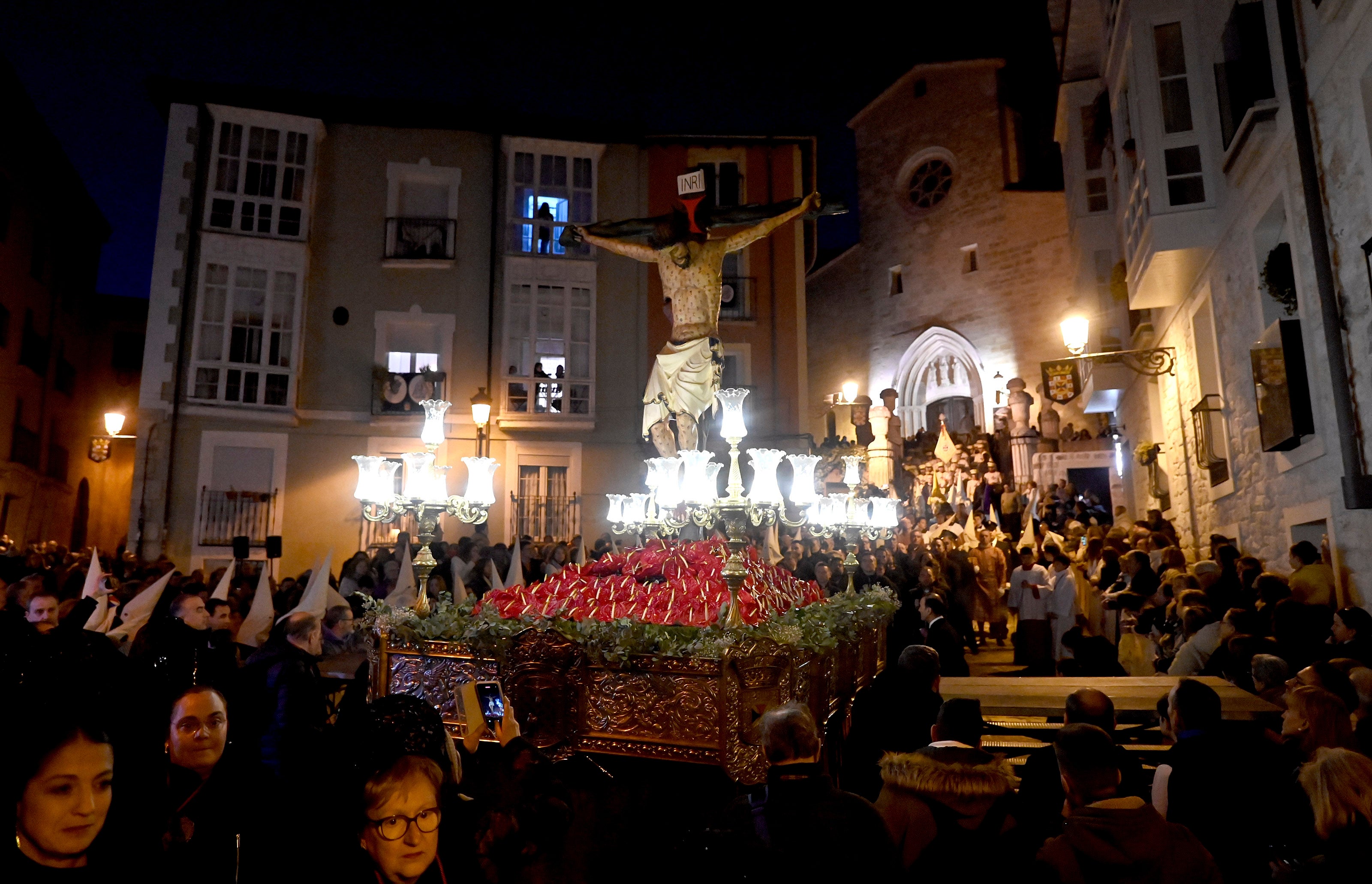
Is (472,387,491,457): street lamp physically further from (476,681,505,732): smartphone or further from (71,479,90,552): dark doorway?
(71,479,90,552): dark doorway

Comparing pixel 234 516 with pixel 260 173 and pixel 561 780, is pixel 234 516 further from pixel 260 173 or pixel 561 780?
→ pixel 561 780

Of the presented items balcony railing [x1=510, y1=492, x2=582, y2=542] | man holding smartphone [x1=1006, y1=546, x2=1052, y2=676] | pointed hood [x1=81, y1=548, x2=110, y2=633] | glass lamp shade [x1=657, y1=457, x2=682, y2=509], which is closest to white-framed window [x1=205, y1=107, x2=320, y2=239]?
balcony railing [x1=510, y1=492, x2=582, y2=542]

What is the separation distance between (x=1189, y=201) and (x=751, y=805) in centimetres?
1147

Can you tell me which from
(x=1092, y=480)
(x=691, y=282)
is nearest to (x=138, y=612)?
(x=691, y=282)

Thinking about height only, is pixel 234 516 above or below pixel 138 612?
above

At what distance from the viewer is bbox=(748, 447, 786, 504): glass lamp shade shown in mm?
5703

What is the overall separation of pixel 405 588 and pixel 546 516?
10371mm

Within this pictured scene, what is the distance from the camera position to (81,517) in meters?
26.0

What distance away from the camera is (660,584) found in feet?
21.8

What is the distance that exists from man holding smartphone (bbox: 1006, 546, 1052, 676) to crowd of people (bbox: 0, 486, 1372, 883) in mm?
4193

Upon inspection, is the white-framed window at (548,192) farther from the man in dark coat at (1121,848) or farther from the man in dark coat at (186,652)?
the man in dark coat at (1121,848)

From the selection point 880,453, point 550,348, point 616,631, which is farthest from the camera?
point 880,453

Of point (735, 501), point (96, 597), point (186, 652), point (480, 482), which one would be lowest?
point (186, 652)

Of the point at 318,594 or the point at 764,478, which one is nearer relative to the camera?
the point at 764,478
